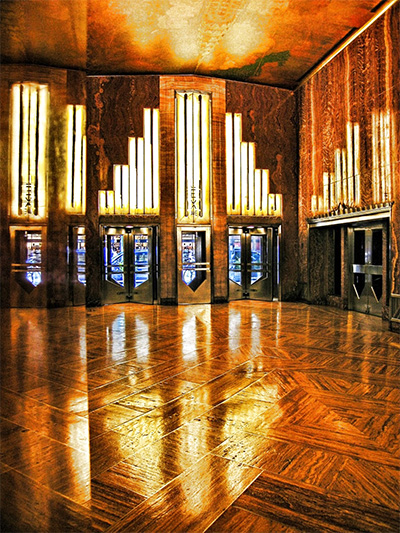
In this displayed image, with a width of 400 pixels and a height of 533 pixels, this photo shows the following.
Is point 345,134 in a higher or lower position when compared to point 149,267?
higher

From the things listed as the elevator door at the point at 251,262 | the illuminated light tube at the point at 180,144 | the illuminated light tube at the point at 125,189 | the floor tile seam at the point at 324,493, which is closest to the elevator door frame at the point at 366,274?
the elevator door at the point at 251,262

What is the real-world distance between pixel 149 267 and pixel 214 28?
516 centimetres

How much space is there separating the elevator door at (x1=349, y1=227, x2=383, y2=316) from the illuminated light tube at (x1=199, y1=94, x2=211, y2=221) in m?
3.27

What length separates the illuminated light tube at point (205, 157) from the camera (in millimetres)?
9031

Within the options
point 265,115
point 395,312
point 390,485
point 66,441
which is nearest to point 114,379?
point 66,441

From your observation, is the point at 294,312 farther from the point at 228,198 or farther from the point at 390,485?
the point at 390,485

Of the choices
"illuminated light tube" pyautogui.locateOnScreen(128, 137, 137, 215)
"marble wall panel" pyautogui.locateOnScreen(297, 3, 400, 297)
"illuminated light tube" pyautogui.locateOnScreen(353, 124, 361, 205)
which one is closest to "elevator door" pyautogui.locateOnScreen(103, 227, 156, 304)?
"illuminated light tube" pyautogui.locateOnScreen(128, 137, 137, 215)

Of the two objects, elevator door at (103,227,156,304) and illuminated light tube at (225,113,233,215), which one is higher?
illuminated light tube at (225,113,233,215)

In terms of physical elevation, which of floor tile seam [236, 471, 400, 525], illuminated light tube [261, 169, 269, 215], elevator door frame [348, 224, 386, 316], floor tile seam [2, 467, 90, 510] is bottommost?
floor tile seam [236, 471, 400, 525]

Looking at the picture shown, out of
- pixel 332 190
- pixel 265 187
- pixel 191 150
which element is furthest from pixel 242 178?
pixel 332 190

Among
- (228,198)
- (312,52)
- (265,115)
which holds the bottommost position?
(228,198)

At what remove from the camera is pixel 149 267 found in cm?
926

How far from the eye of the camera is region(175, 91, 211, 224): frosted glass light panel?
895 centimetres

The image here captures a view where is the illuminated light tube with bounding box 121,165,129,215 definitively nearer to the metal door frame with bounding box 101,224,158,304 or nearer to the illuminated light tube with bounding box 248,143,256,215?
the metal door frame with bounding box 101,224,158,304
